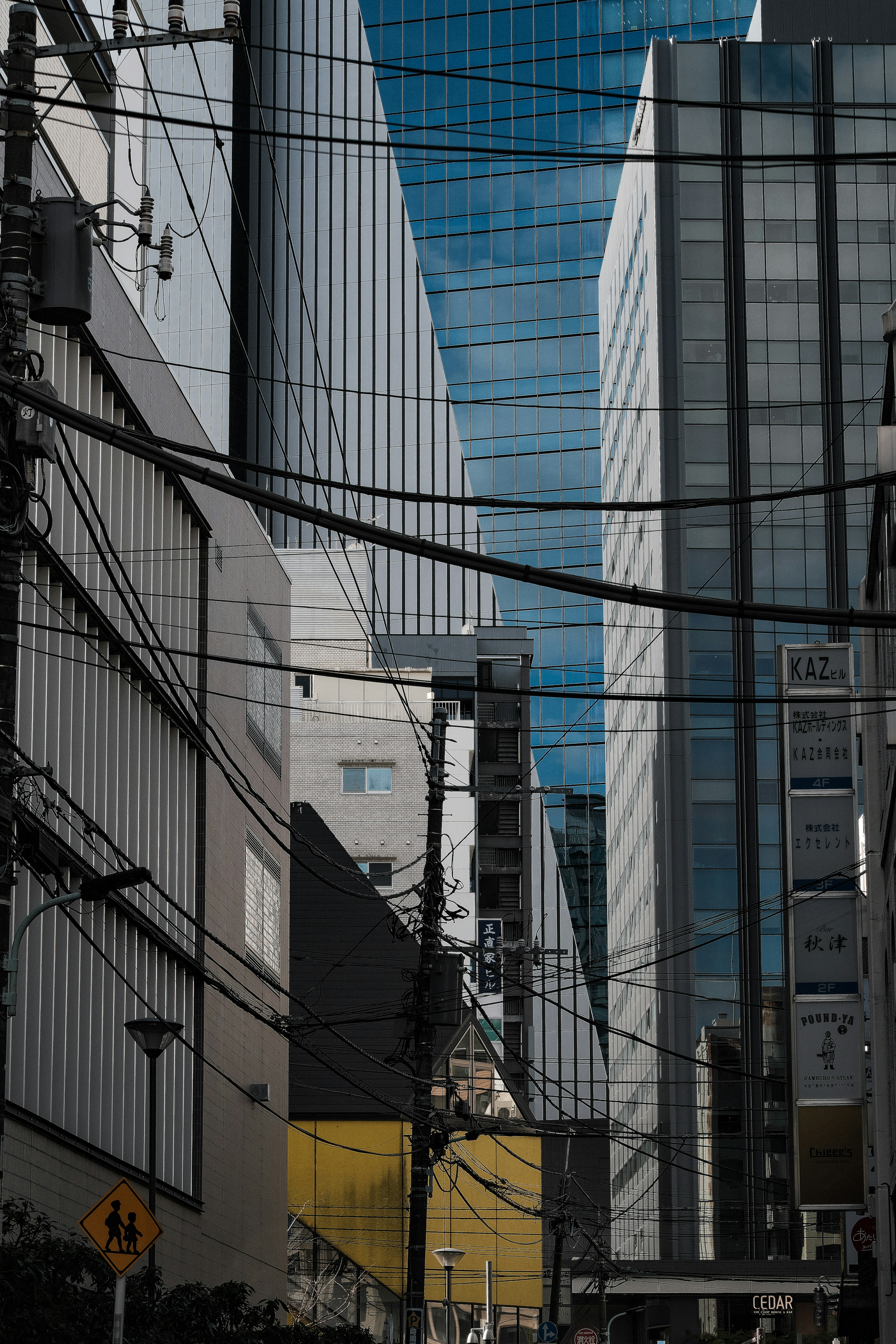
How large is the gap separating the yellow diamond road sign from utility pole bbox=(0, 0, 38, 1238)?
1.98 meters

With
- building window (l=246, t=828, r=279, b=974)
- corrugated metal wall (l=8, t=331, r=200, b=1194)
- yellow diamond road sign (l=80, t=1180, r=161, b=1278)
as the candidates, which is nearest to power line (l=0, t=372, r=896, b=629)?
yellow diamond road sign (l=80, t=1180, r=161, b=1278)

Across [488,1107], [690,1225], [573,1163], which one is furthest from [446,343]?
[488,1107]

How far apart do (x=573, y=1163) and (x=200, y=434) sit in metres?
75.1

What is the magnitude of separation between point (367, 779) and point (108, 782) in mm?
54955

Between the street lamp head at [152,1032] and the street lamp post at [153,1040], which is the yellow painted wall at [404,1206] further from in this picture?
the street lamp head at [152,1032]

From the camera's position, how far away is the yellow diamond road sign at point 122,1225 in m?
17.0

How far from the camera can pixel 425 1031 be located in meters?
33.2

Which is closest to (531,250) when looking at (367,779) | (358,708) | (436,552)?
(358,708)

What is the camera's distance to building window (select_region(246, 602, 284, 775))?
40.5 m

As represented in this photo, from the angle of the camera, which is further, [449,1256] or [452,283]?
[452,283]

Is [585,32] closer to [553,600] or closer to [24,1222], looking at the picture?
[553,600]

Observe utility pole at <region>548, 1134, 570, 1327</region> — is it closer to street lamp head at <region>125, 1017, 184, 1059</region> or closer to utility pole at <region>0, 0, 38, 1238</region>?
street lamp head at <region>125, 1017, 184, 1059</region>

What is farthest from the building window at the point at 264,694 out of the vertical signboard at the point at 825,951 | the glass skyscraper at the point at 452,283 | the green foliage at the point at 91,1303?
the glass skyscraper at the point at 452,283

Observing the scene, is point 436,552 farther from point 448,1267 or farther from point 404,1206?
point 404,1206
